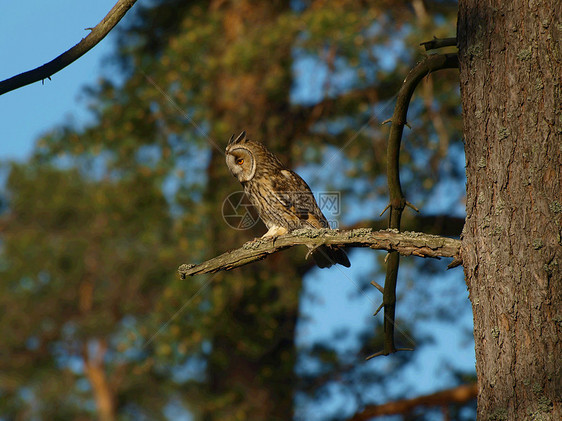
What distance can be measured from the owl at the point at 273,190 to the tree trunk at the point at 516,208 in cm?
251

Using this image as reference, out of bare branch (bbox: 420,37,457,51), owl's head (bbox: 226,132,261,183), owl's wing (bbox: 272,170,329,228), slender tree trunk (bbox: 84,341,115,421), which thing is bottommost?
bare branch (bbox: 420,37,457,51)

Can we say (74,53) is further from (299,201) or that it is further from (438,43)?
(299,201)

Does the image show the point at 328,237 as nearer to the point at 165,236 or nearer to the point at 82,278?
the point at 165,236

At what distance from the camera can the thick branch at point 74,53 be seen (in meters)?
2.46

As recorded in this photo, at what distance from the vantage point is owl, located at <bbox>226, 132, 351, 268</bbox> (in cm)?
480

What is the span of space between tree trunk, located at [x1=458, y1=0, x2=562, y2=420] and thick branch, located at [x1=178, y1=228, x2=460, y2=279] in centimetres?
9

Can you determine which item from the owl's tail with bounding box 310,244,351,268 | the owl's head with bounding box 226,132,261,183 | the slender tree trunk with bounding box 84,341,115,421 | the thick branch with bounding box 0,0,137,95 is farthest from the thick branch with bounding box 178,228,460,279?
the slender tree trunk with bounding box 84,341,115,421

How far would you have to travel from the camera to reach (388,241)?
241 cm

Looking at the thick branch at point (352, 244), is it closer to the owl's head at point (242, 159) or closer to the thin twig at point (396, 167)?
the thin twig at point (396, 167)

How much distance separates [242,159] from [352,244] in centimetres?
259

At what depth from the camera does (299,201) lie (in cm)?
481

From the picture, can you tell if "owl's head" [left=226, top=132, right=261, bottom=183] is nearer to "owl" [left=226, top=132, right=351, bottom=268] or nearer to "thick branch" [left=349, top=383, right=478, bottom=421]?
"owl" [left=226, top=132, right=351, bottom=268]

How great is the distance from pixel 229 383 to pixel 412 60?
4239mm

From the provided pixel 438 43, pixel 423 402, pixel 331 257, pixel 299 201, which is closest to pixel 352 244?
pixel 438 43
